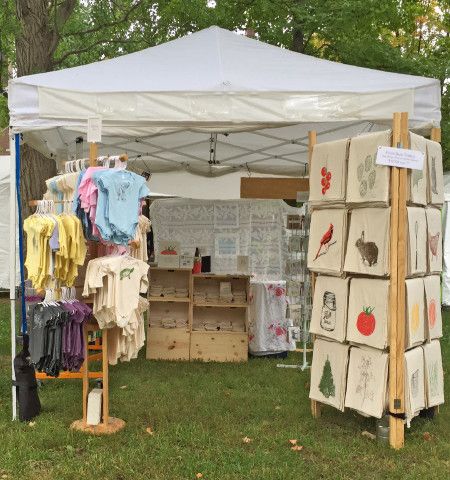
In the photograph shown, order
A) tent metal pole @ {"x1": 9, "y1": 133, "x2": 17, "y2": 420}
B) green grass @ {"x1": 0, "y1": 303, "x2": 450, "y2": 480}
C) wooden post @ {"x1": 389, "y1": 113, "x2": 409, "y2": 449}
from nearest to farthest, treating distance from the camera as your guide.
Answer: green grass @ {"x1": 0, "y1": 303, "x2": 450, "y2": 480} < wooden post @ {"x1": 389, "y1": 113, "x2": 409, "y2": 449} < tent metal pole @ {"x1": 9, "y1": 133, "x2": 17, "y2": 420}

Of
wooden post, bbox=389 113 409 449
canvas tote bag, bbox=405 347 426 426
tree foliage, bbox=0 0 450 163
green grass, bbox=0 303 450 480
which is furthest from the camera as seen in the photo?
Answer: tree foliage, bbox=0 0 450 163

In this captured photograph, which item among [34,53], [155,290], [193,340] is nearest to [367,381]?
[193,340]

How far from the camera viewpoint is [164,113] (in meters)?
4.48

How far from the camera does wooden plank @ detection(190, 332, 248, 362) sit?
7.02m

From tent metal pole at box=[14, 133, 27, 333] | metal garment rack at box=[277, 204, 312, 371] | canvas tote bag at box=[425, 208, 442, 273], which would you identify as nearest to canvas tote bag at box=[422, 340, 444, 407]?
canvas tote bag at box=[425, 208, 442, 273]

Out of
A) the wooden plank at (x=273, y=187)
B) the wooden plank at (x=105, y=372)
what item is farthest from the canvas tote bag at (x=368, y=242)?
the wooden plank at (x=273, y=187)

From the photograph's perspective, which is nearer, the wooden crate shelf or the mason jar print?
the mason jar print

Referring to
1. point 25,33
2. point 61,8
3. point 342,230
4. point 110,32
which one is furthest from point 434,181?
point 110,32

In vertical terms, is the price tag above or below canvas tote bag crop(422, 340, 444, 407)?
above

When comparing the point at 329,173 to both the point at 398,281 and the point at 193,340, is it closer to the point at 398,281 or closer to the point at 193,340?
the point at 398,281

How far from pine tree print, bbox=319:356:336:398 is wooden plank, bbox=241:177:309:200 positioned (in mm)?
2663

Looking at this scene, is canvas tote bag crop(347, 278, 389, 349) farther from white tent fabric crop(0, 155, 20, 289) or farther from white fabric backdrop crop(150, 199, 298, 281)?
white tent fabric crop(0, 155, 20, 289)

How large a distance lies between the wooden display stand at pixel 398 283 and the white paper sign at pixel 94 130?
2.06 meters

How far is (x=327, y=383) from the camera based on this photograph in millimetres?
4605
